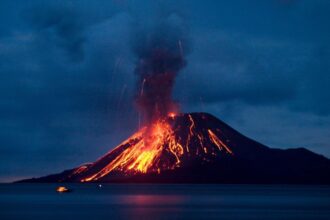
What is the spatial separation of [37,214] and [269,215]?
2308cm

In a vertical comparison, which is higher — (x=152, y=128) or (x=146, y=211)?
(x=152, y=128)

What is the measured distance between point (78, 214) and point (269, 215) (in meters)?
18.9

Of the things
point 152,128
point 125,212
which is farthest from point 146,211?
point 152,128

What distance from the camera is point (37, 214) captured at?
244 ft

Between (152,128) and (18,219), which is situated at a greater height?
(152,128)

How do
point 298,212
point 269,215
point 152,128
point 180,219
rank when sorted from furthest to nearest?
point 152,128 < point 298,212 < point 269,215 < point 180,219

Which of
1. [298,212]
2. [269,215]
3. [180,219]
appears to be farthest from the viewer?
[298,212]

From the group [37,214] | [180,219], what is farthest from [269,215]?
[37,214]

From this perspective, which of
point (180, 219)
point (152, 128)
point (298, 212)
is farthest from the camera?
point (152, 128)

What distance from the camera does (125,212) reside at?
7706 cm

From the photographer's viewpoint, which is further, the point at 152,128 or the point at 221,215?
the point at 152,128

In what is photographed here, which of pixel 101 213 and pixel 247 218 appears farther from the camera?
pixel 101 213

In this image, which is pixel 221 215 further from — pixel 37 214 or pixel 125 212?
pixel 37 214

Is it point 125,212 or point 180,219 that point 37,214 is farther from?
point 180,219
